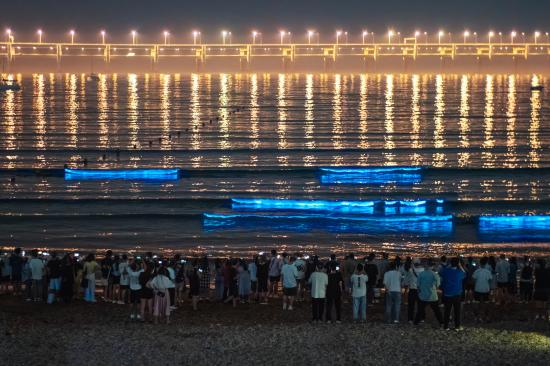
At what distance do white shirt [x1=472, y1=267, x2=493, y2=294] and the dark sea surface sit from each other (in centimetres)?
823

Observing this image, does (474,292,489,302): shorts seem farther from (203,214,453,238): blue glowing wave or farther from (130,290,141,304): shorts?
(203,214,453,238): blue glowing wave

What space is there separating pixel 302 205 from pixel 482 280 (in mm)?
14929

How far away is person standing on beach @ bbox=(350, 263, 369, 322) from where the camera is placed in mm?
14094

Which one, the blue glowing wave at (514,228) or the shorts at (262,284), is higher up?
the blue glowing wave at (514,228)

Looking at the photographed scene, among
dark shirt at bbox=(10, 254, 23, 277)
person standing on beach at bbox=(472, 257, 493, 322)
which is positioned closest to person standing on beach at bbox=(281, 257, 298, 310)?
person standing on beach at bbox=(472, 257, 493, 322)

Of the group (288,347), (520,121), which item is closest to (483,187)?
(288,347)

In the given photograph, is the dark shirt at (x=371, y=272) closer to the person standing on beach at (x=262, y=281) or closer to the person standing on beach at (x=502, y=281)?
the person standing on beach at (x=262, y=281)

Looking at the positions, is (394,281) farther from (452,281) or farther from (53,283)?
(53,283)

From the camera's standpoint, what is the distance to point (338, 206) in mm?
29719

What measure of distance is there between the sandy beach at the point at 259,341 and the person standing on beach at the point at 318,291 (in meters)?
0.23

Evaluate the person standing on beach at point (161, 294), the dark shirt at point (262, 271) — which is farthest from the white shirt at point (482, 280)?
the person standing on beach at point (161, 294)

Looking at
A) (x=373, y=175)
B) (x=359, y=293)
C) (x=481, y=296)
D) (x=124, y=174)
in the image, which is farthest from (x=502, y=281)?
(x=124, y=174)

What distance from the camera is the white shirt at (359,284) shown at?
1408cm

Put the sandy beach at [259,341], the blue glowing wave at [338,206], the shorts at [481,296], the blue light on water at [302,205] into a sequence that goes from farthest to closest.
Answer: the blue light on water at [302,205], the blue glowing wave at [338,206], the shorts at [481,296], the sandy beach at [259,341]
